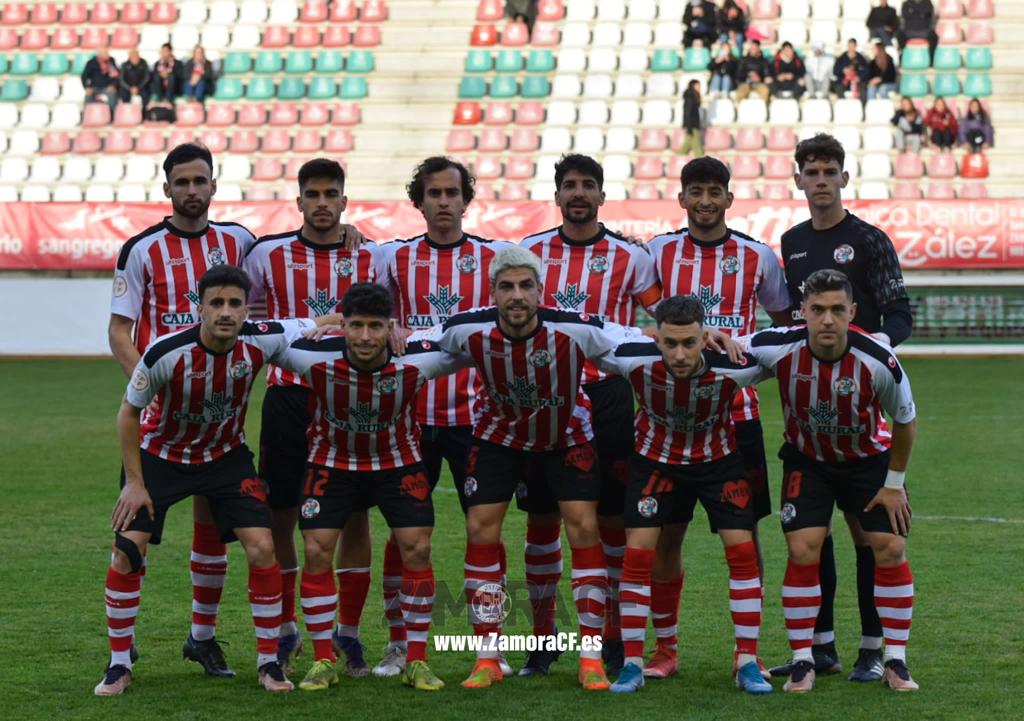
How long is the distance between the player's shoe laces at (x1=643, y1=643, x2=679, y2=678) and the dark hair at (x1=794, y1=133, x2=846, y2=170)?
1.96 m

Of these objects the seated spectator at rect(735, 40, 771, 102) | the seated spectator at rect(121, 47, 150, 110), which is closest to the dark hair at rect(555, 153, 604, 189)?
the seated spectator at rect(735, 40, 771, 102)

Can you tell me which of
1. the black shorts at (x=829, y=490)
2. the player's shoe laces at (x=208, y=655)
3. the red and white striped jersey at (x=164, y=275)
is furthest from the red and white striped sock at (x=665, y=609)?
the red and white striped jersey at (x=164, y=275)

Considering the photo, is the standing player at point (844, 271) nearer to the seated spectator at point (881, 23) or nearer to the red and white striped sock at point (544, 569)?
the red and white striped sock at point (544, 569)

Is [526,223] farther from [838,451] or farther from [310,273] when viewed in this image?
[838,451]

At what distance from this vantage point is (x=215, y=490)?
577 centimetres

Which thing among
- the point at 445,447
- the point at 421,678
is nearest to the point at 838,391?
the point at 445,447

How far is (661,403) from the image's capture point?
568cm

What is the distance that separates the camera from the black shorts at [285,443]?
6.08 m

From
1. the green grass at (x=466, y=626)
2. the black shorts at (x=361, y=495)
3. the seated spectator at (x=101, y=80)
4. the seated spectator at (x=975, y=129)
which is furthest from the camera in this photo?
the seated spectator at (x=101, y=80)

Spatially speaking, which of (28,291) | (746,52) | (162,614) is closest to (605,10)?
(746,52)

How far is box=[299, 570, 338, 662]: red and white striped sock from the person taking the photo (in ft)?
18.6

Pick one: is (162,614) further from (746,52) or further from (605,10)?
(605,10)

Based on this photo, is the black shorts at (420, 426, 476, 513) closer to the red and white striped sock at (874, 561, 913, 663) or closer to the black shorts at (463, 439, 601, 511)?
the black shorts at (463, 439, 601, 511)

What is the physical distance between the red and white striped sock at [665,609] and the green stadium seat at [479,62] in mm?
20535
